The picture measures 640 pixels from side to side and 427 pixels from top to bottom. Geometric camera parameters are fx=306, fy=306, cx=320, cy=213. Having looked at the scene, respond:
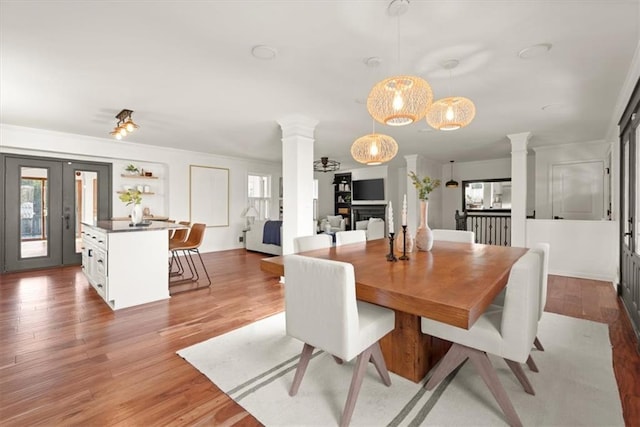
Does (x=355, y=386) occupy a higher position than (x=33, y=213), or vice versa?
(x=33, y=213)

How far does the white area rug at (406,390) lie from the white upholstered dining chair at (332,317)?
5.9 inches

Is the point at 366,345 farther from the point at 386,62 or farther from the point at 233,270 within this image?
the point at 233,270

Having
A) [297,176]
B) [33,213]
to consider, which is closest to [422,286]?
[297,176]

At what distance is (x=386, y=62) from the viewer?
8.29ft

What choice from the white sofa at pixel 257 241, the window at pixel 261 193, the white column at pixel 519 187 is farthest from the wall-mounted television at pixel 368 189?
the white column at pixel 519 187

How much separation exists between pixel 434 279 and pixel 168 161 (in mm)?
6351

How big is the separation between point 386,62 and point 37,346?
3.67m

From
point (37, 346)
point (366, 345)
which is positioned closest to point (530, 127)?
point (366, 345)

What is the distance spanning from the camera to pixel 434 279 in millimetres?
1694

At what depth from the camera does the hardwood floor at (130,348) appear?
1722 mm

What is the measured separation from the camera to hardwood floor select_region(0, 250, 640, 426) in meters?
1.72

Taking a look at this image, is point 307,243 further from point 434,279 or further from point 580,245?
point 580,245

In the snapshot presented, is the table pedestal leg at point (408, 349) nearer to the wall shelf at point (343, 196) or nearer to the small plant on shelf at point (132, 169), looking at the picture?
the small plant on shelf at point (132, 169)

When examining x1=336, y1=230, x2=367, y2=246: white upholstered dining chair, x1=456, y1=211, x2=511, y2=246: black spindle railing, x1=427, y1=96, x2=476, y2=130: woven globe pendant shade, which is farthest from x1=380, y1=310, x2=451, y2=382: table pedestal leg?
x1=456, y1=211, x2=511, y2=246: black spindle railing
